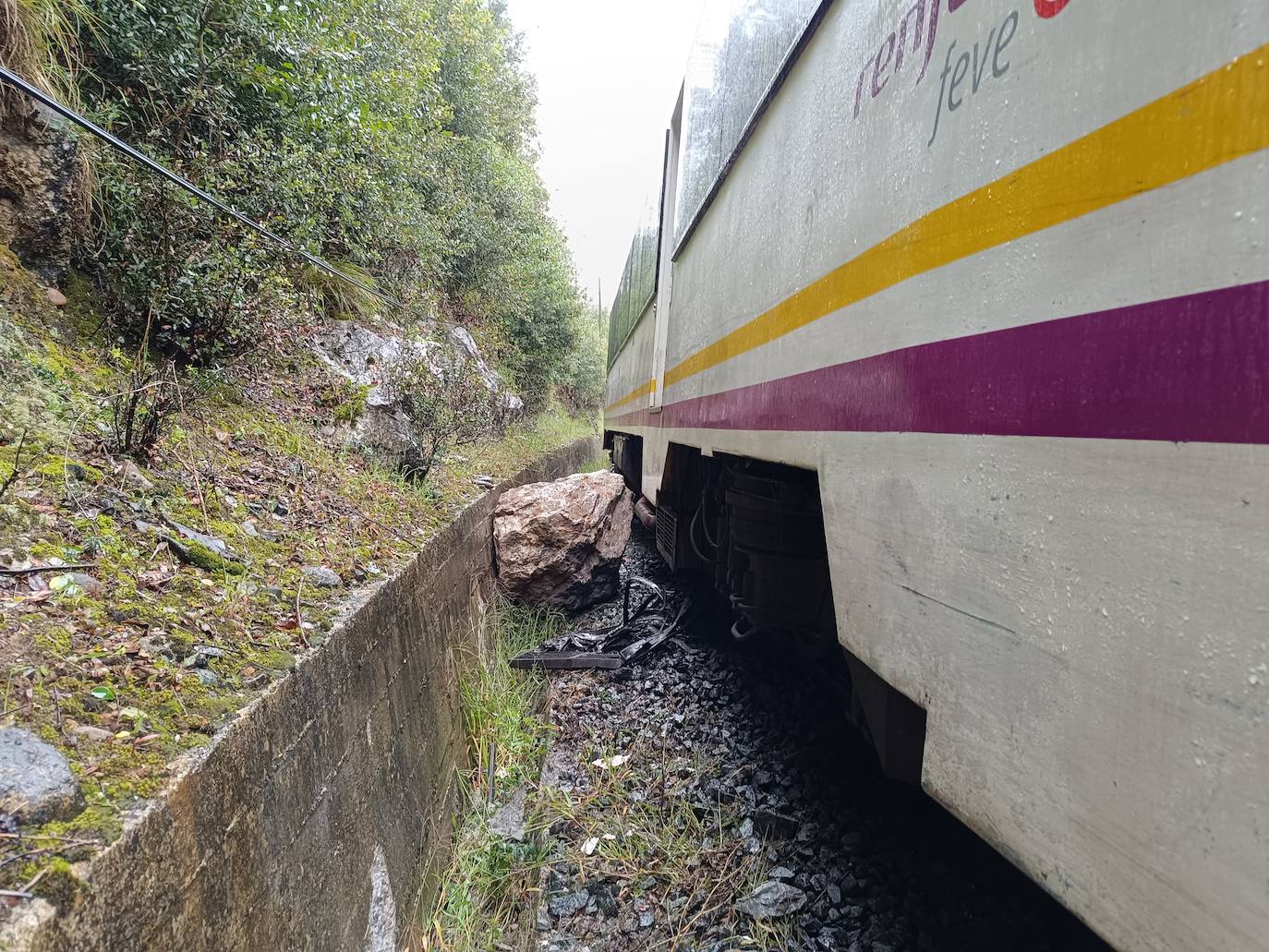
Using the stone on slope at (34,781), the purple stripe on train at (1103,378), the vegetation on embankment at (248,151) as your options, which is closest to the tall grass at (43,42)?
the vegetation on embankment at (248,151)

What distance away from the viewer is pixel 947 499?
1.17 metres

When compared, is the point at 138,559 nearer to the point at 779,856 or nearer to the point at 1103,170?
the point at 779,856

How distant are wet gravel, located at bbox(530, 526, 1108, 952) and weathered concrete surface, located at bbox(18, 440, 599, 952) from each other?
23.0 inches

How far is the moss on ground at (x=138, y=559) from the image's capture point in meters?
1.36

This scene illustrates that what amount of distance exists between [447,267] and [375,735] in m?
8.88

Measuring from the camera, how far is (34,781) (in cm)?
117

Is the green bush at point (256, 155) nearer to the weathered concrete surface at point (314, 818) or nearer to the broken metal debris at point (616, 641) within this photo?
the weathered concrete surface at point (314, 818)

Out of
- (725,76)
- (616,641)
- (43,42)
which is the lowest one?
(616,641)

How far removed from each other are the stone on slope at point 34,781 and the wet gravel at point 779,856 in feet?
5.27

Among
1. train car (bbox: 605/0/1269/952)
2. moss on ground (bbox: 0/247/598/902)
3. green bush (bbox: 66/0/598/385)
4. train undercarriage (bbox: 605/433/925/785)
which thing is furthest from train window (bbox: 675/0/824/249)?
moss on ground (bbox: 0/247/598/902)

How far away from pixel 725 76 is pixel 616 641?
3.66 meters

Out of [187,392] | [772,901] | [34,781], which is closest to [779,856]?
[772,901]

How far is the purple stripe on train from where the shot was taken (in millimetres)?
686

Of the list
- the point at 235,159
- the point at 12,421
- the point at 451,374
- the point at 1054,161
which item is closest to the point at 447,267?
the point at 451,374
